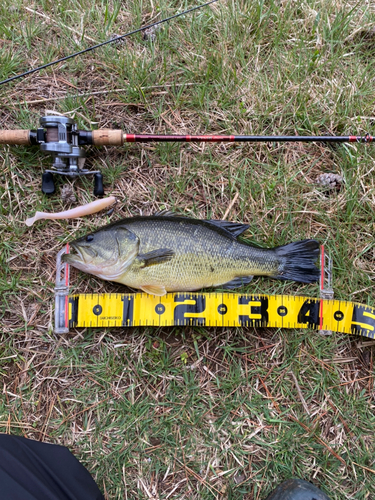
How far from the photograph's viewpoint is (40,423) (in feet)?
9.82

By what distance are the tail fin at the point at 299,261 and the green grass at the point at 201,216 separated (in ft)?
0.50

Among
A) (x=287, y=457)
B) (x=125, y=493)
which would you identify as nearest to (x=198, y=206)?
(x=287, y=457)

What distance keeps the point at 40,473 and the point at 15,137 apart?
112 inches

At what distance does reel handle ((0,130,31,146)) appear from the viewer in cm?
304

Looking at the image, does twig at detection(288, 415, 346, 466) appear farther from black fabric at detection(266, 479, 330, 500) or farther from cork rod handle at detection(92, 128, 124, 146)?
cork rod handle at detection(92, 128, 124, 146)

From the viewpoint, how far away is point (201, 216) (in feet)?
10.9

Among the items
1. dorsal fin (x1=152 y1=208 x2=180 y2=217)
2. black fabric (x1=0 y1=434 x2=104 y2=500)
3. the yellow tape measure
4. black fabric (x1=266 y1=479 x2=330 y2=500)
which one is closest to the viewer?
black fabric (x1=0 y1=434 x2=104 y2=500)

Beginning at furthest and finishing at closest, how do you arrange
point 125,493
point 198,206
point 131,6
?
point 131,6
point 198,206
point 125,493

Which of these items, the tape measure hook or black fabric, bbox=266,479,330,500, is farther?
the tape measure hook

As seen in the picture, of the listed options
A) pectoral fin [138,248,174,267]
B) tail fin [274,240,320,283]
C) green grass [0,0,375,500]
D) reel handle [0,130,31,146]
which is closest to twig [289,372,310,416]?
green grass [0,0,375,500]

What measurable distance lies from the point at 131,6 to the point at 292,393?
4299mm

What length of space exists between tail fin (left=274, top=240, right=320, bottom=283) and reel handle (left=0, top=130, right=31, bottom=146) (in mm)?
2533

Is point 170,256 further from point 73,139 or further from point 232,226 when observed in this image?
point 73,139

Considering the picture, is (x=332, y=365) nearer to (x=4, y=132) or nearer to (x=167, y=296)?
(x=167, y=296)
